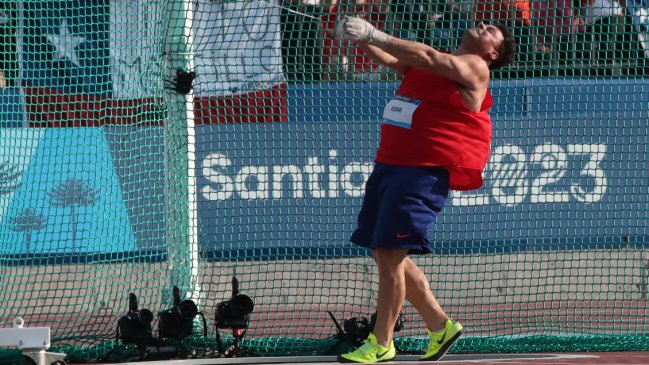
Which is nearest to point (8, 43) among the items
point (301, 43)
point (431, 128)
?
point (301, 43)

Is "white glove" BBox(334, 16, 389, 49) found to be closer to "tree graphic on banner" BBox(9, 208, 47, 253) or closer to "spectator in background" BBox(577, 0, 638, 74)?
"spectator in background" BBox(577, 0, 638, 74)

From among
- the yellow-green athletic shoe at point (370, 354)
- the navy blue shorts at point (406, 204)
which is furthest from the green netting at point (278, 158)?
the navy blue shorts at point (406, 204)

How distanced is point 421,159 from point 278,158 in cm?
351

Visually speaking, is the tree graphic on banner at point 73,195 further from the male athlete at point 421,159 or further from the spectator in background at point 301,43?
the male athlete at point 421,159

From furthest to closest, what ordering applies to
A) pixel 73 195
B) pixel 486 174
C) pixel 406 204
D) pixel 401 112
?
1. pixel 486 174
2. pixel 73 195
3. pixel 401 112
4. pixel 406 204

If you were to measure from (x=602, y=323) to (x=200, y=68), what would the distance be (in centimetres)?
348

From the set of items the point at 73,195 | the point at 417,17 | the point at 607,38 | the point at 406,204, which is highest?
the point at 417,17

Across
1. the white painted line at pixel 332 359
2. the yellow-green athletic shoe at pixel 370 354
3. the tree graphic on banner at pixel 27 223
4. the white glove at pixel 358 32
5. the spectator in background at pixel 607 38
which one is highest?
the spectator in background at pixel 607 38

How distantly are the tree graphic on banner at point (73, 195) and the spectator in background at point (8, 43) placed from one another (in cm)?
88

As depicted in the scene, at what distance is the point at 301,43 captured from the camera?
949 centimetres

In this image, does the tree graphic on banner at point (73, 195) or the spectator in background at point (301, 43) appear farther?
the spectator in background at point (301, 43)

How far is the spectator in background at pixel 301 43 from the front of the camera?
9.29 metres

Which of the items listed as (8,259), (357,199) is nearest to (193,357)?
(8,259)

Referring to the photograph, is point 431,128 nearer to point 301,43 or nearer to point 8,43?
point 301,43
